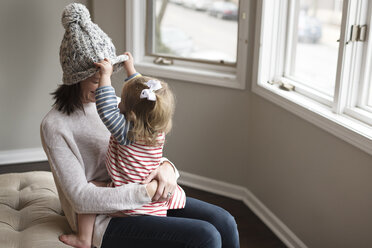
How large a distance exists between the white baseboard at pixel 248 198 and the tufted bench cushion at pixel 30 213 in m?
1.27

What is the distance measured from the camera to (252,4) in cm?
278

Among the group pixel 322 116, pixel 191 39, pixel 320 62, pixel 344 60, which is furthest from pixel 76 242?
pixel 191 39

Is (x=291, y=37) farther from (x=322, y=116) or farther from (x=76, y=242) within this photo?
(x=76, y=242)

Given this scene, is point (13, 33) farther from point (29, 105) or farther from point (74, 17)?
point (74, 17)

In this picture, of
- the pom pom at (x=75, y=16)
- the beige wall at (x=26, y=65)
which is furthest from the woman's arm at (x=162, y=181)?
the beige wall at (x=26, y=65)

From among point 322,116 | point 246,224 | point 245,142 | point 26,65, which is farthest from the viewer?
point 26,65

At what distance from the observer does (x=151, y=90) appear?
1.59m

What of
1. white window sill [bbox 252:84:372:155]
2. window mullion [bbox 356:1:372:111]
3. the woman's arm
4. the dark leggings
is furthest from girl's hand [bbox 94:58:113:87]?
window mullion [bbox 356:1:372:111]

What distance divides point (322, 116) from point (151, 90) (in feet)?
3.13

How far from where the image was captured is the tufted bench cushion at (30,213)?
5.37 ft

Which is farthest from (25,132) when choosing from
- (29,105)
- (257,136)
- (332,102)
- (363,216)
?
(363,216)

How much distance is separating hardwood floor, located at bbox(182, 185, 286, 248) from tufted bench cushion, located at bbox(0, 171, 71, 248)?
111 cm

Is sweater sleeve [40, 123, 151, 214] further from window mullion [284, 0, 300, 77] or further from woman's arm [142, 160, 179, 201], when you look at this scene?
window mullion [284, 0, 300, 77]

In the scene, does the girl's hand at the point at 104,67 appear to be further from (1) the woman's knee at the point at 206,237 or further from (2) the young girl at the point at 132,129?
(1) the woman's knee at the point at 206,237
